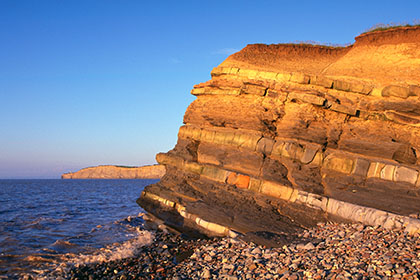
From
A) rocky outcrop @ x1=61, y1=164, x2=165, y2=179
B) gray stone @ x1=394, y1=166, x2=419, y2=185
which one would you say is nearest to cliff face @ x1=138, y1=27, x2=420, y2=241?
gray stone @ x1=394, y1=166, x2=419, y2=185

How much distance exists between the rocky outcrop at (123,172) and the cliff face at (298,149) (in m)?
149

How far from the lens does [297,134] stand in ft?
60.3

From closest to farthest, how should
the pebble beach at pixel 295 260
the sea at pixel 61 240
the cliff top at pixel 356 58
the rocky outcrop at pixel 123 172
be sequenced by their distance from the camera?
the pebble beach at pixel 295 260 → the sea at pixel 61 240 → the cliff top at pixel 356 58 → the rocky outcrop at pixel 123 172

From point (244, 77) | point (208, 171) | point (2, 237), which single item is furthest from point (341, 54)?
point (2, 237)

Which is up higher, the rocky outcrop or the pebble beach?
the pebble beach

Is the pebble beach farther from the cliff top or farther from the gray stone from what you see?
the cliff top

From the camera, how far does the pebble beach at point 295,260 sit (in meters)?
8.87

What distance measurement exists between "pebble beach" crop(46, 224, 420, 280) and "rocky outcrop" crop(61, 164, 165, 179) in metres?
156

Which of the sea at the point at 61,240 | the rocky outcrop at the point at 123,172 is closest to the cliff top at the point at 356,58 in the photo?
the sea at the point at 61,240

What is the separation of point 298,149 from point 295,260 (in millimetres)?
8455

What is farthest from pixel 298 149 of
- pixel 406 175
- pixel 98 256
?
pixel 98 256

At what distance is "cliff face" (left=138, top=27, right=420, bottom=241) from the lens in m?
15.2

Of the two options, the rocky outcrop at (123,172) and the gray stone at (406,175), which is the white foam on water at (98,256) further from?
the rocky outcrop at (123,172)

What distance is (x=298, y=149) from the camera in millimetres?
17578
